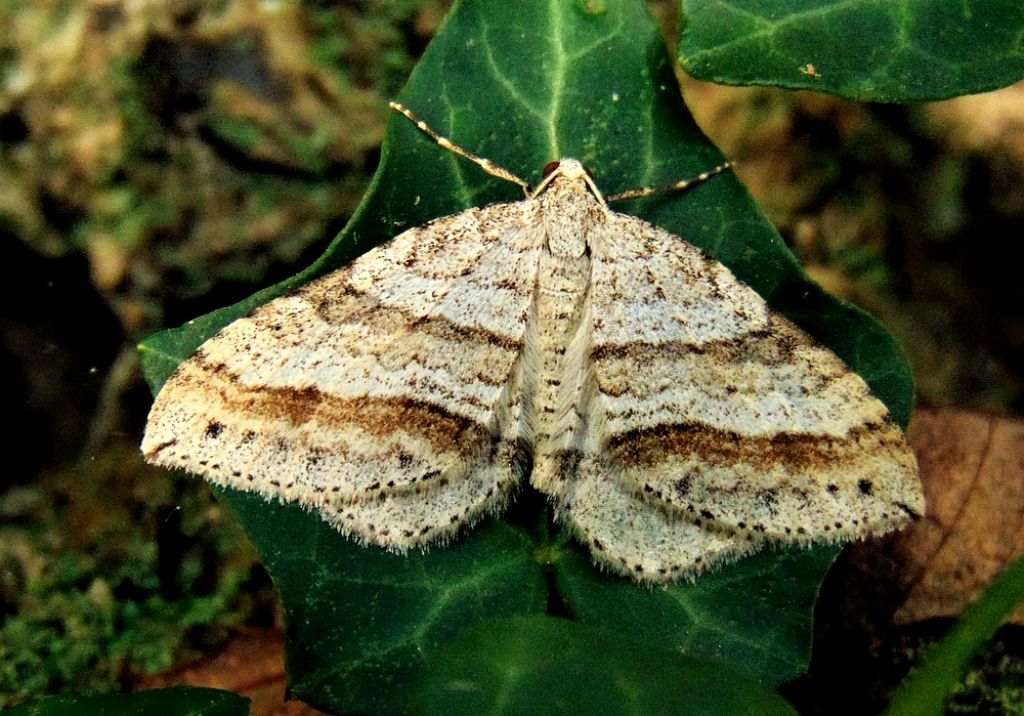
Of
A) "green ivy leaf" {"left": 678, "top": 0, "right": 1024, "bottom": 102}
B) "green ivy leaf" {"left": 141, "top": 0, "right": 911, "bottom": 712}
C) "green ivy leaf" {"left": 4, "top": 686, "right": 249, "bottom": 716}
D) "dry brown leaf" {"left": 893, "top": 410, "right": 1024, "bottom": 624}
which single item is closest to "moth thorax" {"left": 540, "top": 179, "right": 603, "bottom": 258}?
"green ivy leaf" {"left": 141, "top": 0, "right": 911, "bottom": 712}

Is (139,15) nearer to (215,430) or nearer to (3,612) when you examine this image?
(215,430)

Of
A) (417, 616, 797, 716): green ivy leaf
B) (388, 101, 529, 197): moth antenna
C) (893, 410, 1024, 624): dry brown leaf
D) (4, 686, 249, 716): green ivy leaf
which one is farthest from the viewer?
(893, 410, 1024, 624): dry brown leaf

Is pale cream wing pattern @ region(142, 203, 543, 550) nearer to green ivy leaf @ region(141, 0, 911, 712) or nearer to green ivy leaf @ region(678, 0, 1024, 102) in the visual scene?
green ivy leaf @ region(141, 0, 911, 712)

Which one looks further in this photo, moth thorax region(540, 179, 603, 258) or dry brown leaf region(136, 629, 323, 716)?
dry brown leaf region(136, 629, 323, 716)

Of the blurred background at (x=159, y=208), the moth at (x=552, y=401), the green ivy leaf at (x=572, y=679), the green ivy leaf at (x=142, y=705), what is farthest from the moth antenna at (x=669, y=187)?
the green ivy leaf at (x=142, y=705)

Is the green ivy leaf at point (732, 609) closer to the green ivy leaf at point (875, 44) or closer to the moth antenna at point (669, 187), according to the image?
the moth antenna at point (669, 187)

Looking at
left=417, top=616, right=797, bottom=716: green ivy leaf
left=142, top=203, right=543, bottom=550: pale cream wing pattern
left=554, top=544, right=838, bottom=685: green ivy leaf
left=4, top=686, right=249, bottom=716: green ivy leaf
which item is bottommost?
left=4, top=686, right=249, bottom=716: green ivy leaf

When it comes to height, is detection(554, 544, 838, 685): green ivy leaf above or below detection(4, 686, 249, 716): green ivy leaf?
above

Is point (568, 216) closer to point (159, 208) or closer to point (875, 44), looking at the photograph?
point (875, 44)
